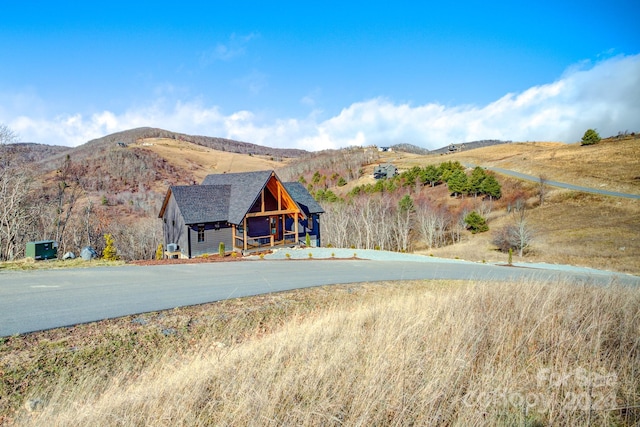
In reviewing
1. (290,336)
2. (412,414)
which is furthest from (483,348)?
(290,336)

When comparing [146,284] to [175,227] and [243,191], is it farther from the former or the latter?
[175,227]

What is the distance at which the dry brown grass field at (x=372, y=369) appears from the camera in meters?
3.39

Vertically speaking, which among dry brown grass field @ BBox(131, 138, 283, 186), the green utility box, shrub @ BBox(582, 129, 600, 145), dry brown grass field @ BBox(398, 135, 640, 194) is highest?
dry brown grass field @ BBox(131, 138, 283, 186)

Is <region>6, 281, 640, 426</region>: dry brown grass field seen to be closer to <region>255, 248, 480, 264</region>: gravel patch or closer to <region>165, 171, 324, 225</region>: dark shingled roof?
<region>255, 248, 480, 264</region>: gravel patch

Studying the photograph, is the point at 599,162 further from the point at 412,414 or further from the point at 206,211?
the point at 412,414

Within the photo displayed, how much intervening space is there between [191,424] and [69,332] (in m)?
5.99

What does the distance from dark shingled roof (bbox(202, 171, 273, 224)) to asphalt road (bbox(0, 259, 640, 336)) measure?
30.8 ft

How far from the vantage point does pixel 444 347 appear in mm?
4656

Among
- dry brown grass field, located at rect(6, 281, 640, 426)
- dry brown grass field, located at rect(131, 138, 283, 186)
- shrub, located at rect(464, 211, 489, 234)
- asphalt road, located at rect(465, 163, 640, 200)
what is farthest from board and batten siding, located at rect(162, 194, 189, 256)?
dry brown grass field, located at rect(131, 138, 283, 186)

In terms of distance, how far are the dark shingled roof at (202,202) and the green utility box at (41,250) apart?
9175mm

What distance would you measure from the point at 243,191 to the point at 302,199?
6530mm

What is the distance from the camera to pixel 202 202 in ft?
90.1

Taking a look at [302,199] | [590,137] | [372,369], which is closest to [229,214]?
[302,199]

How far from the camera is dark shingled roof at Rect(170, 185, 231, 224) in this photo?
2623 centimetres
